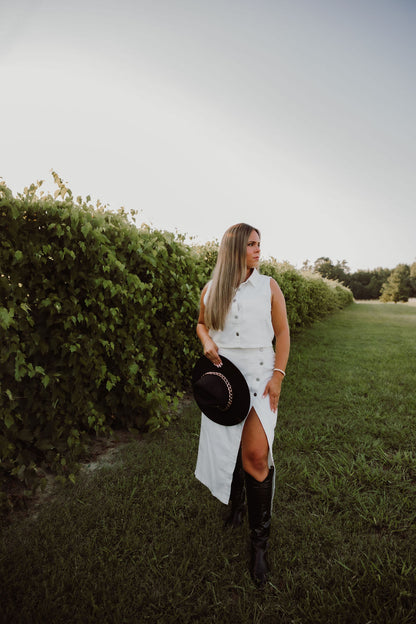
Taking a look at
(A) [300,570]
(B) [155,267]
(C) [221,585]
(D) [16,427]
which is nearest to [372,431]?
(A) [300,570]

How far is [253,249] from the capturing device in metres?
2.45

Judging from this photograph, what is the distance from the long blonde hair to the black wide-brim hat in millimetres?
334

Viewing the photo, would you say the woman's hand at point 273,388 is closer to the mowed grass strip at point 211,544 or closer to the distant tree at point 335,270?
the mowed grass strip at point 211,544

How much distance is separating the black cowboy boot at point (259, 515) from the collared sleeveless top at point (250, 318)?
89 cm

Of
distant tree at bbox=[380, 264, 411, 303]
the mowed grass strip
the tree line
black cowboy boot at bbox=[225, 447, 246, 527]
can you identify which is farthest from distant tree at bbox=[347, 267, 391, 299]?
black cowboy boot at bbox=[225, 447, 246, 527]

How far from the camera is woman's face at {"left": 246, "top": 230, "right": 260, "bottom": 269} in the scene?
244 centimetres

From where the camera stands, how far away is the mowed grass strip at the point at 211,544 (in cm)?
202

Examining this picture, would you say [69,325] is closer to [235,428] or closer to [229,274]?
[229,274]

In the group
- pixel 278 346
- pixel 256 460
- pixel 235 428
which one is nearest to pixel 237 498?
pixel 256 460

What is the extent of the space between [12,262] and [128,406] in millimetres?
2162

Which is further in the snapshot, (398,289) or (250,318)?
(398,289)

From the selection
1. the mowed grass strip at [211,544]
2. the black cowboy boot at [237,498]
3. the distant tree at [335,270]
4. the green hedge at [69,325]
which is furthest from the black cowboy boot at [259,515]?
the distant tree at [335,270]

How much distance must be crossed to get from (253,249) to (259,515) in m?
1.79

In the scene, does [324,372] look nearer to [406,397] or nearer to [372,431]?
[406,397]
